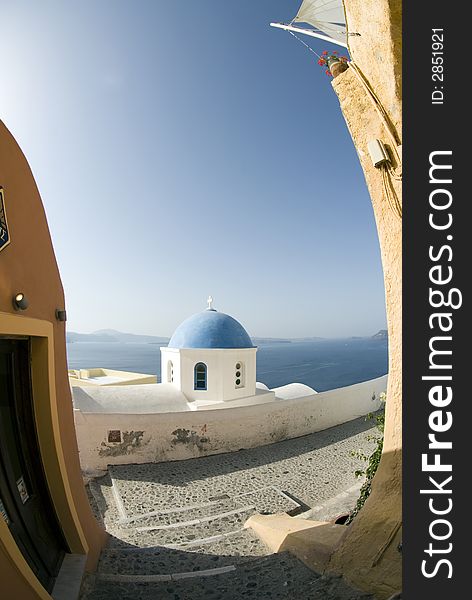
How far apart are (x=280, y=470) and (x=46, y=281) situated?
841 centimetres

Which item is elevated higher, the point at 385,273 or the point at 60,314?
the point at 385,273

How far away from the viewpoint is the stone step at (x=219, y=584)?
3.30 m

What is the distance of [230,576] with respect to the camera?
12.3 feet

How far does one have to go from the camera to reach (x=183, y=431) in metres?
10.3

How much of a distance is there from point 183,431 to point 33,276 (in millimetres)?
8276

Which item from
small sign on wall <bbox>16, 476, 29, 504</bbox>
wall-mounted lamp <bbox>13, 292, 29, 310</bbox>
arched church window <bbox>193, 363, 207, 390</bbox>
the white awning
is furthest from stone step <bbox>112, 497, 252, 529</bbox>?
the white awning

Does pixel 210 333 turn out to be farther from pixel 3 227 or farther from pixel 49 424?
pixel 3 227

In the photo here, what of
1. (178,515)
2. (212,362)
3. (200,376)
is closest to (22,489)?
(178,515)

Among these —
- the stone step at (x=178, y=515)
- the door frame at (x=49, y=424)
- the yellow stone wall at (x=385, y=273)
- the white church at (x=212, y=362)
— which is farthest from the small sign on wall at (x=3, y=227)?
the white church at (x=212, y=362)

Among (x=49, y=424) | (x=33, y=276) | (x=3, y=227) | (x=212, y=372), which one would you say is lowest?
(x=212, y=372)

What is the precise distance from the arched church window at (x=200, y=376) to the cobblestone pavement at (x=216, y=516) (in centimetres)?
397

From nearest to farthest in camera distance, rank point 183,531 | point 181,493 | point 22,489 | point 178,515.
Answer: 1. point 22,489
2. point 183,531
3. point 178,515
4. point 181,493

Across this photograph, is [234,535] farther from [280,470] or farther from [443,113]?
[443,113]

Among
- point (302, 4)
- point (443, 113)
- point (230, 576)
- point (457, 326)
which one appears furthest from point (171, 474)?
point (302, 4)
